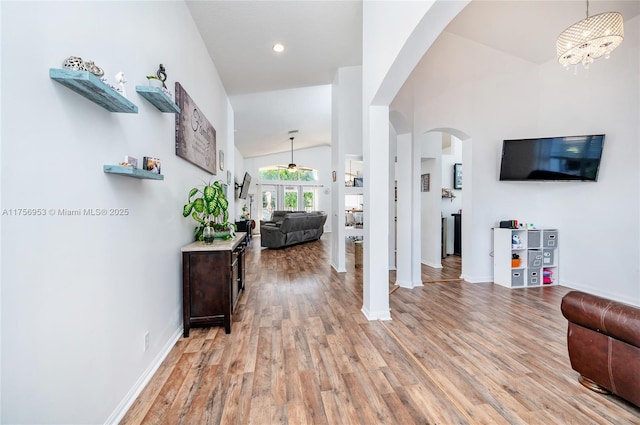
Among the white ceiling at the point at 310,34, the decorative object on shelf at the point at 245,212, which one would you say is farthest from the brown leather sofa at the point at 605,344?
the decorative object on shelf at the point at 245,212

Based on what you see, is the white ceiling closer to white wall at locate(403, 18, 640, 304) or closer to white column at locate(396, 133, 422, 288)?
white wall at locate(403, 18, 640, 304)

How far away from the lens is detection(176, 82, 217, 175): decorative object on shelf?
2475 mm

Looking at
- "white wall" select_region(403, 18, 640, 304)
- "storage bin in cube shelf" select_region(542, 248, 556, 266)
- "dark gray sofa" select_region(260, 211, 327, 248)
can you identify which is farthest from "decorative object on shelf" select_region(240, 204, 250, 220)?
"storage bin in cube shelf" select_region(542, 248, 556, 266)

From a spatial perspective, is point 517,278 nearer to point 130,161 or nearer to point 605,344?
point 605,344

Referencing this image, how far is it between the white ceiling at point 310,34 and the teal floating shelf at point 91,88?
2119mm

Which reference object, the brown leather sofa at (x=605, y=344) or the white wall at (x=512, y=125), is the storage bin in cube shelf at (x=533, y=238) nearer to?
the white wall at (x=512, y=125)

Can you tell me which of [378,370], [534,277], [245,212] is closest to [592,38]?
[534,277]

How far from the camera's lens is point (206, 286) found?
2.45 metres

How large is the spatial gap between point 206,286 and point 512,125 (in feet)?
16.2

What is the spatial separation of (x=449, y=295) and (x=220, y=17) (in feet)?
14.3

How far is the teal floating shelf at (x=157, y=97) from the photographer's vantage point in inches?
68.8

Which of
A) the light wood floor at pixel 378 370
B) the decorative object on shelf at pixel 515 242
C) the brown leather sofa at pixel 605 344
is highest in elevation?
the decorative object on shelf at pixel 515 242

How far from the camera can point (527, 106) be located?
4.28 metres

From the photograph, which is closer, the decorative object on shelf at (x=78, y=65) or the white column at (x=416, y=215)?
the decorative object on shelf at (x=78, y=65)
